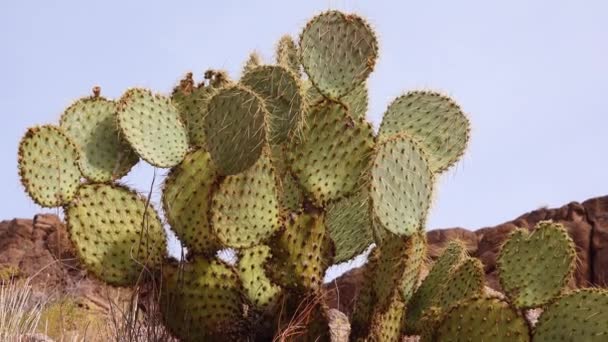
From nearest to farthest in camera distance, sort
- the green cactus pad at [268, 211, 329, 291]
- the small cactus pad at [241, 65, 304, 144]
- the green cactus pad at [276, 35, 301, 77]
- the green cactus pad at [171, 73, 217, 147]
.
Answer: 1. the green cactus pad at [268, 211, 329, 291]
2. the small cactus pad at [241, 65, 304, 144]
3. the green cactus pad at [171, 73, 217, 147]
4. the green cactus pad at [276, 35, 301, 77]

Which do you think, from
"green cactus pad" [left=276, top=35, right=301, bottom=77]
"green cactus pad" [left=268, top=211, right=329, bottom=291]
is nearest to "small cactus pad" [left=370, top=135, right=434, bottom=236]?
"green cactus pad" [left=268, top=211, right=329, bottom=291]

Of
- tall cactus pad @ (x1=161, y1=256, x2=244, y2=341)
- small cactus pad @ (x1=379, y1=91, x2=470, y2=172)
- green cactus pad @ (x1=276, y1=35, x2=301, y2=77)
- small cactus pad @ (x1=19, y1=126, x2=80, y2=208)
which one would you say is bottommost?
tall cactus pad @ (x1=161, y1=256, x2=244, y2=341)

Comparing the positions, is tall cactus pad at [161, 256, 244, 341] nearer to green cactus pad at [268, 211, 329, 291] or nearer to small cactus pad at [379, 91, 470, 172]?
green cactus pad at [268, 211, 329, 291]

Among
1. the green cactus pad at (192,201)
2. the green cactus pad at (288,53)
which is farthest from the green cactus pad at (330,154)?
the green cactus pad at (288,53)

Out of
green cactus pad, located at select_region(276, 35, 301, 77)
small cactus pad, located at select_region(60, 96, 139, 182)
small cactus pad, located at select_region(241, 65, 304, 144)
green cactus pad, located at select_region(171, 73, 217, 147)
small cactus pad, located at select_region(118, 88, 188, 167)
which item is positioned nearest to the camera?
small cactus pad, located at select_region(241, 65, 304, 144)

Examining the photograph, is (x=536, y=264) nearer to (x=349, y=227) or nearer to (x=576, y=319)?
(x=576, y=319)

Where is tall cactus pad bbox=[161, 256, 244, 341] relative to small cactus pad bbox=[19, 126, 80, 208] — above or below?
below

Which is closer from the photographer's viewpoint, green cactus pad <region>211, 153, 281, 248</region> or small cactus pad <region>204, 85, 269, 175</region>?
small cactus pad <region>204, 85, 269, 175</region>
